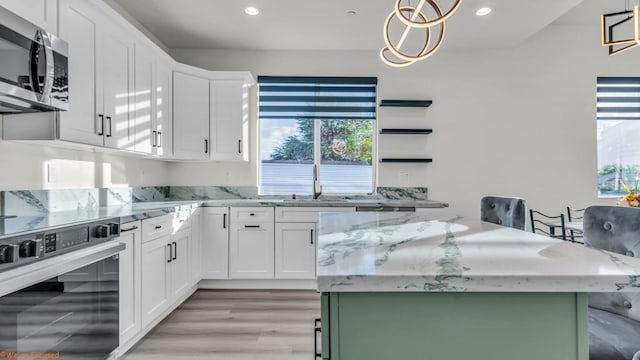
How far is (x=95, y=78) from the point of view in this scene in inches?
85.4

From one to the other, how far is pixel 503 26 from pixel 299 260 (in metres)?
3.14

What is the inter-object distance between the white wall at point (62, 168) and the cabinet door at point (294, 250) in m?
1.49

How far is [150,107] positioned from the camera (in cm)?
290

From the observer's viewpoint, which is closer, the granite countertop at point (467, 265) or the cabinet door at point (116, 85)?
the granite countertop at point (467, 265)

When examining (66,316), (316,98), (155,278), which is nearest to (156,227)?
(155,278)

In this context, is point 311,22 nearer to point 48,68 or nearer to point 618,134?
point 48,68

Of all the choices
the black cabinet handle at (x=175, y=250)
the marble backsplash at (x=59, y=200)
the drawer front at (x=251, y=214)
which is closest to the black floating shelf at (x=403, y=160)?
the drawer front at (x=251, y=214)

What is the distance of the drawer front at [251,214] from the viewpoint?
329 cm

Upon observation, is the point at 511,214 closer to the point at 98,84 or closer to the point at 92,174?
the point at 98,84

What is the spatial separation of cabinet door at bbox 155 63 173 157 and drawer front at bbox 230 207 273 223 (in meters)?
0.86

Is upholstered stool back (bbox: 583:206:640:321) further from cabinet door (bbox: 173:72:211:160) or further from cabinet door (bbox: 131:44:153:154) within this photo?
cabinet door (bbox: 173:72:211:160)

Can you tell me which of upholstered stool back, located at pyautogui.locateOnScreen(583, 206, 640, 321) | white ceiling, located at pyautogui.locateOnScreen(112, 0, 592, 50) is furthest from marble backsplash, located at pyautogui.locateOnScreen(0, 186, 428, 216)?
upholstered stool back, located at pyautogui.locateOnScreen(583, 206, 640, 321)

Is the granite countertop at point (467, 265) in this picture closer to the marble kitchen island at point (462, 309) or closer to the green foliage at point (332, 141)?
the marble kitchen island at point (462, 309)

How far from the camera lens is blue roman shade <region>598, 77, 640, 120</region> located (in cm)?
397
